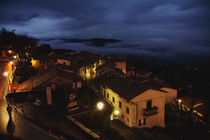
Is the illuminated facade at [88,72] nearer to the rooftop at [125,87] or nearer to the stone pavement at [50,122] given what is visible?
the rooftop at [125,87]

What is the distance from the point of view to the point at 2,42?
42.3 m

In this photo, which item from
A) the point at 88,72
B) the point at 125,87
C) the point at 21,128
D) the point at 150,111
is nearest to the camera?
the point at 21,128

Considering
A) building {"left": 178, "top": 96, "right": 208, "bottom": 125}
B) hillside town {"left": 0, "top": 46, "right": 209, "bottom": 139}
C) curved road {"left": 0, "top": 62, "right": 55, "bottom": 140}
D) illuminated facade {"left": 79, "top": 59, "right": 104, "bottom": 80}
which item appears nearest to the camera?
curved road {"left": 0, "top": 62, "right": 55, "bottom": 140}

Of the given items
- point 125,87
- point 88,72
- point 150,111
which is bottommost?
point 150,111

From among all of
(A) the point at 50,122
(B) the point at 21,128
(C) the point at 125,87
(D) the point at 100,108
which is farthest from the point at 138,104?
(B) the point at 21,128

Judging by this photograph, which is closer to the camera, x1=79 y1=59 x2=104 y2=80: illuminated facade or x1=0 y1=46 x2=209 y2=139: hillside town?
x1=0 y1=46 x2=209 y2=139: hillside town

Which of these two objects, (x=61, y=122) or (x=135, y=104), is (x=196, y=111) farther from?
(x=61, y=122)

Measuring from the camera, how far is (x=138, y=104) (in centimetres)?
2114

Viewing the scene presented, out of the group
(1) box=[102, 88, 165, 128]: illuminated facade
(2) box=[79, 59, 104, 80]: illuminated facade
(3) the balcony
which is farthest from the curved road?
(2) box=[79, 59, 104, 80]: illuminated facade

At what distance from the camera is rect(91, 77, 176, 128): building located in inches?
827

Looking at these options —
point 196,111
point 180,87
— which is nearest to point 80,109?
point 196,111

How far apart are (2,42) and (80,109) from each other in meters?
37.5

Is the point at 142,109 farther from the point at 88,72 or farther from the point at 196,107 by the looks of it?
the point at 88,72

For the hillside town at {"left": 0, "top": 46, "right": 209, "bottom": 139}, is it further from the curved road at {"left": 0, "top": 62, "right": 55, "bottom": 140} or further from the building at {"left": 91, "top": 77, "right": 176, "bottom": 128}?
the curved road at {"left": 0, "top": 62, "right": 55, "bottom": 140}
